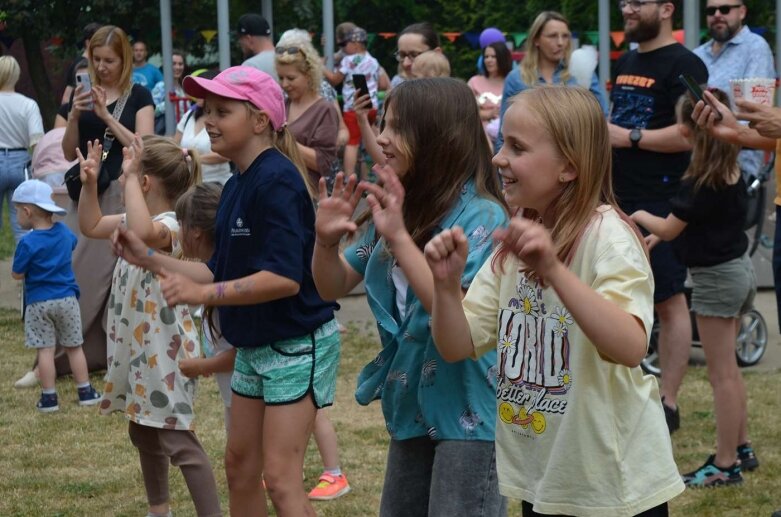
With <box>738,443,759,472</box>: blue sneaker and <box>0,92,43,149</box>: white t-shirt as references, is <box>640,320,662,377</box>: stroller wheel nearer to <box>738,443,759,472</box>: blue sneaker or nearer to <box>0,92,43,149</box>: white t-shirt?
<box>738,443,759,472</box>: blue sneaker

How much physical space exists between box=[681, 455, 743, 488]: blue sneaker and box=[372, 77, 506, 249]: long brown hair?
2.65 metres

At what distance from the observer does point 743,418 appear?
569cm

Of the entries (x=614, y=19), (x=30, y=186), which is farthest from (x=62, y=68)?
(x=30, y=186)

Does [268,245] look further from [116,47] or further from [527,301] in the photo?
[116,47]

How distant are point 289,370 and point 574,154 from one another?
4.67 ft

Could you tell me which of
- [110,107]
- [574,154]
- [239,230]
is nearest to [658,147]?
[239,230]

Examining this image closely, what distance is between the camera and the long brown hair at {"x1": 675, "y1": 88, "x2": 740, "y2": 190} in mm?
5520

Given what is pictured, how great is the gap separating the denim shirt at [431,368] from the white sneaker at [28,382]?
5019 mm

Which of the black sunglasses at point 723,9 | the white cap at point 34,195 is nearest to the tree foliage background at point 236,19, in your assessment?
the white cap at point 34,195

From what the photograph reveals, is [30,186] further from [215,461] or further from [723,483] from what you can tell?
[723,483]

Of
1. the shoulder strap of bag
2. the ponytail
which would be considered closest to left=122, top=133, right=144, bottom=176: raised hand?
the ponytail

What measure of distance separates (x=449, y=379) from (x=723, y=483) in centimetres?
264

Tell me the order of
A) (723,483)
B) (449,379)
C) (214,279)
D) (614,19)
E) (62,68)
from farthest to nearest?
1. (62,68)
2. (614,19)
3. (723,483)
4. (214,279)
5. (449,379)

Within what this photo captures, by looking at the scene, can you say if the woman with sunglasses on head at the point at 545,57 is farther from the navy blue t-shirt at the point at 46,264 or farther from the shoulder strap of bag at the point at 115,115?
the navy blue t-shirt at the point at 46,264
